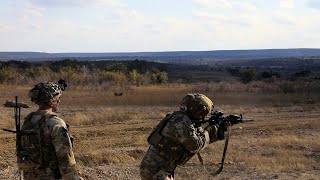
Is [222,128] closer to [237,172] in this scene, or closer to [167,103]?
[237,172]

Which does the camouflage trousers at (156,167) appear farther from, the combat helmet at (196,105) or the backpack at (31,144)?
the backpack at (31,144)

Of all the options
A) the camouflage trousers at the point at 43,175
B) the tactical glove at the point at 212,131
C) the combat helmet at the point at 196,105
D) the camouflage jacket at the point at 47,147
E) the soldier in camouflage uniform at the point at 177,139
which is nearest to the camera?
the camouflage jacket at the point at 47,147

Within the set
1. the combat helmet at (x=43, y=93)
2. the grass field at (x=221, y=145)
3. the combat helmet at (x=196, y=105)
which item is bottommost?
the grass field at (x=221, y=145)

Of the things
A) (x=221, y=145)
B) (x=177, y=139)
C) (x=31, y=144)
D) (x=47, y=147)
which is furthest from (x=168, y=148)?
(x=221, y=145)

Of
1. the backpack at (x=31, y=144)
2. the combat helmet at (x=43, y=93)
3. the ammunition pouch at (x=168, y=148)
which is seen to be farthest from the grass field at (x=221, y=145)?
the combat helmet at (x=43, y=93)

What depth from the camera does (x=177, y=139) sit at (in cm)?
486

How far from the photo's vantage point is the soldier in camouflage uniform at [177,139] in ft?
15.9

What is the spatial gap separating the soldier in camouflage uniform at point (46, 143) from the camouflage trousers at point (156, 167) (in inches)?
35.8

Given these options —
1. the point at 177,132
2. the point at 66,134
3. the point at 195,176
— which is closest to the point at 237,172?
the point at 195,176

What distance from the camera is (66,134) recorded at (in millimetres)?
4266

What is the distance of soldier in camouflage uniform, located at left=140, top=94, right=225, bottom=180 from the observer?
4.84 metres

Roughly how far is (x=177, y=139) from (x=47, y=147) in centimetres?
121

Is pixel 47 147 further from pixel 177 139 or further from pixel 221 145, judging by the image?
pixel 221 145

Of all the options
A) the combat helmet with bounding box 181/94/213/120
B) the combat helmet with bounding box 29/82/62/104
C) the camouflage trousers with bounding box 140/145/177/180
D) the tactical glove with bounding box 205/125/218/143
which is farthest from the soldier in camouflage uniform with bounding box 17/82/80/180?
the tactical glove with bounding box 205/125/218/143
